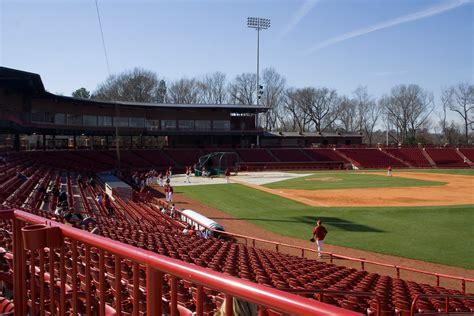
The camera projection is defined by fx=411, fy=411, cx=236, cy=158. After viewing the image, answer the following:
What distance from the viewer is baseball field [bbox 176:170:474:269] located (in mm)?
20000

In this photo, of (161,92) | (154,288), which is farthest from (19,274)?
(161,92)

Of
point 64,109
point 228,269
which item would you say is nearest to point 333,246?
point 228,269

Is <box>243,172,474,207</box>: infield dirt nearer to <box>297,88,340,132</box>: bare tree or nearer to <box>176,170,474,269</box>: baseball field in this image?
<box>176,170,474,269</box>: baseball field

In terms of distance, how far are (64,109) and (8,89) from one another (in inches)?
508

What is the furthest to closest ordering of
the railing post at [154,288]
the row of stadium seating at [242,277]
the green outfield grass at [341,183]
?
the green outfield grass at [341,183], the row of stadium seating at [242,277], the railing post at [154,288]

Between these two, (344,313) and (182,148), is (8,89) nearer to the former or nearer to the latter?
(182,148)

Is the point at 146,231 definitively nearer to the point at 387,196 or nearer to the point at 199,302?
the point at 199,302

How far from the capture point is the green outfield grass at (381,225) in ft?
62.5

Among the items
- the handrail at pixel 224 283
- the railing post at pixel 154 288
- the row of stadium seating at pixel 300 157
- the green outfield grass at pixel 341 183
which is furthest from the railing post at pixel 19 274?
the row of stadium seating at pixel 300 157

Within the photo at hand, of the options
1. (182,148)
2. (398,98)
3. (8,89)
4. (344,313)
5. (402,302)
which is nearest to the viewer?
(344,313)

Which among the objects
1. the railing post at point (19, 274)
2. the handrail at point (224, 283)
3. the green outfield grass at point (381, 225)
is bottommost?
the green outfield grass at point (381, 225)

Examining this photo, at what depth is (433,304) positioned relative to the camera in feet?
31.5

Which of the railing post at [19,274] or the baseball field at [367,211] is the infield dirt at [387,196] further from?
the railing post at [19,274]

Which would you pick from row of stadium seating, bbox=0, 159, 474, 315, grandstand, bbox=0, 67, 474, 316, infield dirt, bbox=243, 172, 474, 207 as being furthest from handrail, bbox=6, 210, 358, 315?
infield dirt, bbox=243, 172, 474, 207
